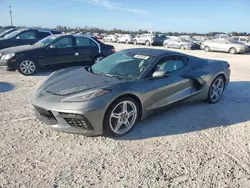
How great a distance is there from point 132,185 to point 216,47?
791 inches

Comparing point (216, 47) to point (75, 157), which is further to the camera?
point (216, 47)

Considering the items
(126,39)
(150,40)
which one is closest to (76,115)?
(150,40)

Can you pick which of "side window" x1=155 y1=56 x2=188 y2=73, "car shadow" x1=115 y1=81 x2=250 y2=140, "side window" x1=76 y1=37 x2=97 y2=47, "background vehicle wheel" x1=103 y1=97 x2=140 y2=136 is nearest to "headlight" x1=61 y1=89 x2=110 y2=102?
"background vehicle wheel" x1=103 y1=97 x2=140 y2=136

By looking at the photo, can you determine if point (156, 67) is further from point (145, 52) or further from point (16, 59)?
point (16, 59)

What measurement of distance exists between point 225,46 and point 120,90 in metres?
18.9

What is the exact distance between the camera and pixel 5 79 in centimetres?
693

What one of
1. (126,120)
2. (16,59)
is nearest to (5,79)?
(16,59)

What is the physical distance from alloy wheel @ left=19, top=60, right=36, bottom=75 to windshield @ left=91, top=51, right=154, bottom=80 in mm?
3961

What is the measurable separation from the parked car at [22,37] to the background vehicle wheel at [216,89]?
8369 mm

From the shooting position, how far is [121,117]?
11.3 ft

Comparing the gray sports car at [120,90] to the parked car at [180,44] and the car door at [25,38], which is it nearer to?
the car door at [25,38]

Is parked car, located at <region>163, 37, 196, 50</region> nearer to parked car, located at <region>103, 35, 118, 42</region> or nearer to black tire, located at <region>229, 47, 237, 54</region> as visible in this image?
black tire, located at <region>229, 47, 237, 54</region>

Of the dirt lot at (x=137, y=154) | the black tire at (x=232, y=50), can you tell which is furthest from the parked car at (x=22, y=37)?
the black tire at (x=232, y=50)

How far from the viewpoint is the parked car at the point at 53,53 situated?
7301 millimetres
